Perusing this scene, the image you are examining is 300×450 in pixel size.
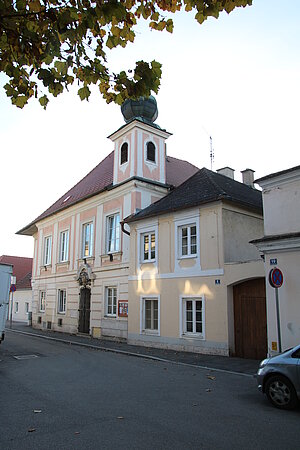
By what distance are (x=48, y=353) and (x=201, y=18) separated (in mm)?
12886

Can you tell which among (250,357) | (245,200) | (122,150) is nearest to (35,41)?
Answer: (250,357)

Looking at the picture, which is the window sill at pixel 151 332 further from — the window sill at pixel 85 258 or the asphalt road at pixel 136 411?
the window sill at pixel 85 258

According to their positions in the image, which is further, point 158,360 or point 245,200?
point 245,200

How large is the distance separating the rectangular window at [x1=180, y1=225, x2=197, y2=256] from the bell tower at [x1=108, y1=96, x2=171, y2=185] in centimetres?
499

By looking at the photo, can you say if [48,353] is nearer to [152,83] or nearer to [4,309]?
[4,309]

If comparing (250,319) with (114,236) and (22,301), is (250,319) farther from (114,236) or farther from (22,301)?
(22,301)

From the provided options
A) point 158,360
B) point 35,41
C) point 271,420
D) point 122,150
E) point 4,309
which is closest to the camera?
point 35,41

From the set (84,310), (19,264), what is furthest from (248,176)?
(19,264)

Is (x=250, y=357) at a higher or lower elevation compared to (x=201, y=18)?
lower

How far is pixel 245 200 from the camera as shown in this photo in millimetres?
15961

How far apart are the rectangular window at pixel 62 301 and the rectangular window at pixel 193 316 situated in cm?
1137

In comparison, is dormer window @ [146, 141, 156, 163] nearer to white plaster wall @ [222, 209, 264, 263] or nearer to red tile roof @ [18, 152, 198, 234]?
red tile roof @ [18, 152, 198, 234]

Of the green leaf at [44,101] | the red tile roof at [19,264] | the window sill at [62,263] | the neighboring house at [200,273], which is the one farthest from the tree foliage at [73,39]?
the red tile roof at [19,264]

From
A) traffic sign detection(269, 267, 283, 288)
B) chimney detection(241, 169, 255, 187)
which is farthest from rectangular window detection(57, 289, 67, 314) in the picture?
traffic sign detection(269, 267, 283, 288)
